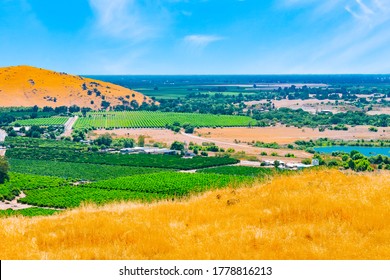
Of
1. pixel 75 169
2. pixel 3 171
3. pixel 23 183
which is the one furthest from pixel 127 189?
pixel 75 169

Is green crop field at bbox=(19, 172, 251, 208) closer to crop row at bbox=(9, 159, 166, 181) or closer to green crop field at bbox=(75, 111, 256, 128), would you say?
crop row at bbox=(9, 159, 166, 181)

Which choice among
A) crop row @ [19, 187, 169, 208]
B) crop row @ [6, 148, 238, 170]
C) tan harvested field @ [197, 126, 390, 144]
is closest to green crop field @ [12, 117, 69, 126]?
tan harvested field @ [197, 126, 390, 144]

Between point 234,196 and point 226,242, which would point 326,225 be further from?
point 234,196

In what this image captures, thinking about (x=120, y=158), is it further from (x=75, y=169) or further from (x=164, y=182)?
(x=164, y=182)

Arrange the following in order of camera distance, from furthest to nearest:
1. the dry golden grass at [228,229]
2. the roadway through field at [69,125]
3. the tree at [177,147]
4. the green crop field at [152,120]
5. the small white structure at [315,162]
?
1. the green crop field at [152,120]
2. the roadway through field at [69,125]
3. the tree at [177,147]
4. the small white structure at [315,162]
5. the dry golden grass at [228,229]

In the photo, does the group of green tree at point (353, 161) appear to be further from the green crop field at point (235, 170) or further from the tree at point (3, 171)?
the tree at point (3, 171)

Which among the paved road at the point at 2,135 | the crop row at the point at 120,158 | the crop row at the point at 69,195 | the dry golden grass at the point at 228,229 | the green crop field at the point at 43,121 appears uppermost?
the dry golden grass at the point at 228,229

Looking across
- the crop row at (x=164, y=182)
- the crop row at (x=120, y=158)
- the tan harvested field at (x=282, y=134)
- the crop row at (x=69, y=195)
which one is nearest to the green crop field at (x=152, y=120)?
the tan harvested field at (x=282, y=134)
